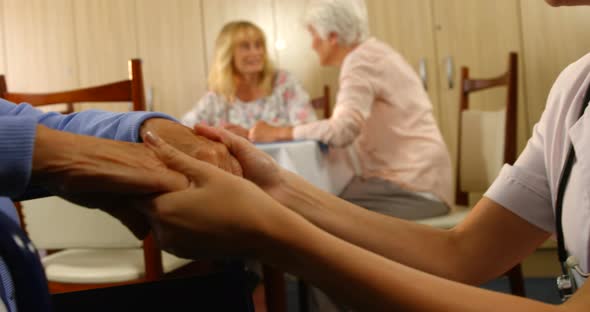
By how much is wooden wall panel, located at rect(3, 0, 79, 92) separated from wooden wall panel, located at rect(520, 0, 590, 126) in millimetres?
2780

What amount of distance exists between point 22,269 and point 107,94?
1180 millimetres

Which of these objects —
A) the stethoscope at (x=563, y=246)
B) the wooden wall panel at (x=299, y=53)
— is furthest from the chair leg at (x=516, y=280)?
the wooden wall panel at (x=299, y=53)

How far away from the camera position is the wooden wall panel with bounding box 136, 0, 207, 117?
3588 millimetres

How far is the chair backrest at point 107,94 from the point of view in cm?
147

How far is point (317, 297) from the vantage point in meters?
1.94

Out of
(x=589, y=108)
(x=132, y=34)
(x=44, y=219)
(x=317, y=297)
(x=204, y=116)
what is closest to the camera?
(x=589, y=108)

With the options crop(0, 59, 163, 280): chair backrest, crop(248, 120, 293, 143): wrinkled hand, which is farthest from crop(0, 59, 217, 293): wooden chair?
crop(248, 120, 293, 143): wrinkled hand

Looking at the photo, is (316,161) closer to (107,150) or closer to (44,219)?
(44,219)

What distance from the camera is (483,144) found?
222 centimetres

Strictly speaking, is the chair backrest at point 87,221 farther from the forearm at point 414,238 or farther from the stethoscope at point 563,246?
the stethoscope at point 563,246

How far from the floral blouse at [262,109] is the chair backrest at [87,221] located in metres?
1.07

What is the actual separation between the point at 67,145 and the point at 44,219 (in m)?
1.13

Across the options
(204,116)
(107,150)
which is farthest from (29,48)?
(107,150)

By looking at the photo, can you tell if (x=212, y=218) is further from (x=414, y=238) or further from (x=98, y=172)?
(x=414, y=238)
